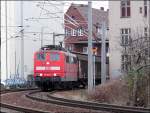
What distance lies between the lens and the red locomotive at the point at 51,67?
1339 inches

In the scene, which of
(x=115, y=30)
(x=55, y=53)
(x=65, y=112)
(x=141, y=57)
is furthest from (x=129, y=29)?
(x=65, y=112)

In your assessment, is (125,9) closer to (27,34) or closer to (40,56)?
(40,56)

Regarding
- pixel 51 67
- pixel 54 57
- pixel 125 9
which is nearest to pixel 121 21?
pixel 125 9

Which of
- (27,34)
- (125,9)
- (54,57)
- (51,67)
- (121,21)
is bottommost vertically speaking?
(51,67)

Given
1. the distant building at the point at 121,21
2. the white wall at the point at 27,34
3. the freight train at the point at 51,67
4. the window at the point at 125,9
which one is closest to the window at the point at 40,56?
the freight train at the point at 51,67

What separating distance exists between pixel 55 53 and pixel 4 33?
3632 centimetres

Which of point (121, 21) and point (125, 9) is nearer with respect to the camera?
point (125, 9)

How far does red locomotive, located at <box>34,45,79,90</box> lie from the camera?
112 feet

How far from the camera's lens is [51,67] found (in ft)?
113

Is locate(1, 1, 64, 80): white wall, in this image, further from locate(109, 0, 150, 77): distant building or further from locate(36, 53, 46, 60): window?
locate(36, 53, 46, 60): window

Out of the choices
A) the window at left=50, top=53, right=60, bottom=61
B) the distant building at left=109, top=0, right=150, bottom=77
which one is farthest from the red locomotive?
the distant building at left=109, top=0, right=150, bottom=77

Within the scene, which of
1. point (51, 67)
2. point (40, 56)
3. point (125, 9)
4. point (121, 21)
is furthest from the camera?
point (121, 21)

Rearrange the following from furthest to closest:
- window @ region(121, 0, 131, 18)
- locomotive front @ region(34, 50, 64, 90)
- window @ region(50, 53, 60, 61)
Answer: window @ region(121, 0, 131, 18)
window @ region(50, 53, 60, 61)
locomotive front @ region(34, 50, 64, 90)

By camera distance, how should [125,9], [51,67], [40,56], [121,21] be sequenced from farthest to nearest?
[121,21]
[125,9]
[40,56]
[51,67]
